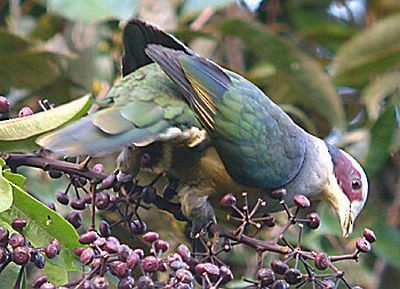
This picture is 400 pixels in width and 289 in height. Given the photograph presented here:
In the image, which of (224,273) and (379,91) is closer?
(224,273)

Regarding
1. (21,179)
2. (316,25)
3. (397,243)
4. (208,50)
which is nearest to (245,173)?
(21,179)

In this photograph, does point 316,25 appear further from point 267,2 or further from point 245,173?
point 245,173

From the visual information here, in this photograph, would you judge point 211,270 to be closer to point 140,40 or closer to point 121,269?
point 121,269

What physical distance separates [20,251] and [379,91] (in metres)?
1.91

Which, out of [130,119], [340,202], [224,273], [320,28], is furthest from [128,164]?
[320,28]

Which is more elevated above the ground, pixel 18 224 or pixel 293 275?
pixel 18 224

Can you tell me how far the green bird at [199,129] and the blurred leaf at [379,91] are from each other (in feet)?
2.37

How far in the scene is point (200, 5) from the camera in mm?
3041

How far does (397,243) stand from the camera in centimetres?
300

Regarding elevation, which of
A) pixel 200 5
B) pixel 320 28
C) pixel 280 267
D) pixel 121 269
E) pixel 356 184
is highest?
pixel 121 269

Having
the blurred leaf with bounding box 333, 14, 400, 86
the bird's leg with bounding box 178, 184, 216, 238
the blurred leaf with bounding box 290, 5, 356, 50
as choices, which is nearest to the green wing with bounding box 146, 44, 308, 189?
the bird's leg with bounding box 178, 184, 216, 238

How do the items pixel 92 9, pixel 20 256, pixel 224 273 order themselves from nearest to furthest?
1. pixel 20 256
2. pixel 224 273
3. pixel 92 9

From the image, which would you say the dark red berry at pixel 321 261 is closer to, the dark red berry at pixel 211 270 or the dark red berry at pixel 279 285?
the dark red berry at pixel 279 285

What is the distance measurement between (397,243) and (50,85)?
4.21 ft
